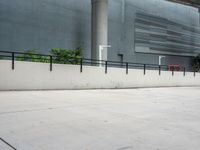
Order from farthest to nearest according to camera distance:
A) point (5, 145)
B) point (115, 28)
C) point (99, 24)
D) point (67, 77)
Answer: point (115, 28) → point (99, 24) → point (67, 77) → point (5, 145)

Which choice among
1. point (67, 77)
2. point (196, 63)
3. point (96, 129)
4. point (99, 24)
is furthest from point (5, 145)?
point (196, 63)

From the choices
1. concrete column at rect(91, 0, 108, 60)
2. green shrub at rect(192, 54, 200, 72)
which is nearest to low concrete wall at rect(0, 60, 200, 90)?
concrete column at rect(91, 0, 108, 60)

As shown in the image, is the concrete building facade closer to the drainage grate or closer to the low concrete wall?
the low concrete wall

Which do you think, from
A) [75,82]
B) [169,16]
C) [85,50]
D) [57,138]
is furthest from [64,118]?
[169,16]

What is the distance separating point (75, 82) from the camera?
16.6 metres

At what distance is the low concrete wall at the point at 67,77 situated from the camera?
14.0 meters

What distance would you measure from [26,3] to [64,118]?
18401mm

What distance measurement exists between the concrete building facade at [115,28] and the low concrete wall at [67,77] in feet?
20.3

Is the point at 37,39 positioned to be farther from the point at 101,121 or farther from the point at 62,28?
the point at 101,121

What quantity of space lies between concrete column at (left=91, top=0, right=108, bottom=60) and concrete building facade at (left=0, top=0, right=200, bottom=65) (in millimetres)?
386

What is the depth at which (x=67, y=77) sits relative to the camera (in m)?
16.3

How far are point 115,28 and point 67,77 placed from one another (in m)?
15.2

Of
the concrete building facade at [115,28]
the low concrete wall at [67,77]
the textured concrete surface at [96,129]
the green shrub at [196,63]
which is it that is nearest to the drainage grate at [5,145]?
the textured concrete surface at [96,129]

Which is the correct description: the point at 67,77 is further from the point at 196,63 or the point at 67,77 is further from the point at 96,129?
the point at 196,63
